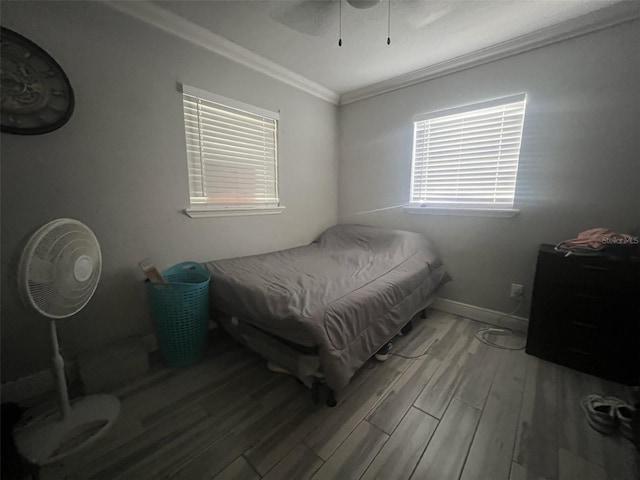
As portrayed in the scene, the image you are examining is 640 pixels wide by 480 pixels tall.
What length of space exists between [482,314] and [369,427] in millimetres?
1680

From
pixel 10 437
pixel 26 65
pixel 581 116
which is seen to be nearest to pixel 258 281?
pixel 10 437

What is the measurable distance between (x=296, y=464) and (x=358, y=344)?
23.0 inches

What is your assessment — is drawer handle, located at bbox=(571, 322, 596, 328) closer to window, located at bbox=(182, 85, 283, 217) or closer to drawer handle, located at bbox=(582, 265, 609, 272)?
drawer handle, located at bbox=(582, 265, 609, 272)

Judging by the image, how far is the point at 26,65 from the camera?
1256 millimetres

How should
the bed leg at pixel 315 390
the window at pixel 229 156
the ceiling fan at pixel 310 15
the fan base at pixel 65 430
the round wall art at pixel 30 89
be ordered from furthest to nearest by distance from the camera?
the window at pixel 229 156 → the ceiling fan at pixel 310 15 → the bed leg at pixel 315 390 → the round wall art at pixel 30 89 → the fan base at pixel 65 430

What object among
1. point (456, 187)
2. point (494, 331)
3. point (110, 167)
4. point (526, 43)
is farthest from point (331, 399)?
point (526, 43)

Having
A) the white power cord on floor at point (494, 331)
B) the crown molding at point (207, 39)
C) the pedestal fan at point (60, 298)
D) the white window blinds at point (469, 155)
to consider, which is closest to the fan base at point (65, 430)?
the pedestal fan at point (60, 298)

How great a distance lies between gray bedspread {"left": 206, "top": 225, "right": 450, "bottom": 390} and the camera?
4.09 feet

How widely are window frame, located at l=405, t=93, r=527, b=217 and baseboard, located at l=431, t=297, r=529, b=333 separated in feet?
2.91

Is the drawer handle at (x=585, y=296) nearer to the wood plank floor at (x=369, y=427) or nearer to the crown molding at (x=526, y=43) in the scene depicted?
the wood plank floor at (x=369, y=427)

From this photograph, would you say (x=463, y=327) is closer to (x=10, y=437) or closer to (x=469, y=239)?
(x=469, y=239)

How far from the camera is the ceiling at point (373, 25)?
156 cm

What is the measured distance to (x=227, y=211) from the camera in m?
2.16

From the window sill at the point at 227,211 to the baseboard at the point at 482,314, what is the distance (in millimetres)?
1951
